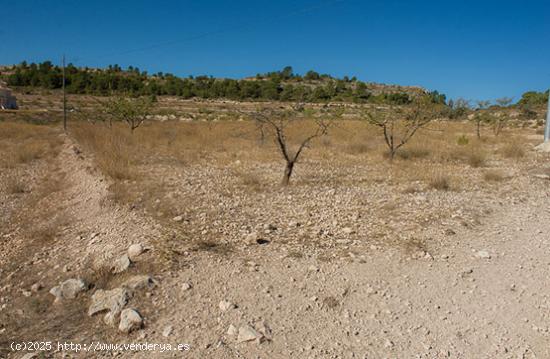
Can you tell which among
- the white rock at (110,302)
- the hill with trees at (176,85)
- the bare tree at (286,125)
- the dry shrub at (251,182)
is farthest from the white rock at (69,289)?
the hill with trees at (176,85)

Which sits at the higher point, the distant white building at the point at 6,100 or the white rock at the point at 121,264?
the distant white building at the point at 6,100

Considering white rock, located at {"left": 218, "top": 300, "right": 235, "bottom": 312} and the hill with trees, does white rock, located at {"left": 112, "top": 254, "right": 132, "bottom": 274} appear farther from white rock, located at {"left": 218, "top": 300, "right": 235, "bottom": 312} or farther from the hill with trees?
the hill with trees

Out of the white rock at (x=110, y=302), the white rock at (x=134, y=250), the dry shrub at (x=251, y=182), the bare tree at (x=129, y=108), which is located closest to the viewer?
the white rock at (x=110, y=302)

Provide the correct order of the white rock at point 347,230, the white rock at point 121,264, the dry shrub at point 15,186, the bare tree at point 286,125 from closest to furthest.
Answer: the white rock at point 121,264 < the white rock at point 347,230 < the bare tree at point 286,125 < the dry shrub at point 15,186

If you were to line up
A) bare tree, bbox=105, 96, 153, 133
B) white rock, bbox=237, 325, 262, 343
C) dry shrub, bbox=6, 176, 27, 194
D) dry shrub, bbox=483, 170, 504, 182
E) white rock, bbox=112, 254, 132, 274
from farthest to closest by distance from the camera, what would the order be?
bare tree, bbox=105, 96, 153, 133
dry shrub, bbox=483, 170, 504, 182
dry shrub, bbox=6, 176, 27, 194
white rock, bbox=112, 254, 132, 274
white rock, bbox=237, 325, 262, 343

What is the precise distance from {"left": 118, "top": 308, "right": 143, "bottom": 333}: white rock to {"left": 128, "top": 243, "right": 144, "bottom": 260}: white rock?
1.20 m

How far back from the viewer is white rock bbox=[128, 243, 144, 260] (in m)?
4.55

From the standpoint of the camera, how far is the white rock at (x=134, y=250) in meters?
4.55

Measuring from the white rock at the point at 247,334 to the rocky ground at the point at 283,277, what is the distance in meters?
0.01

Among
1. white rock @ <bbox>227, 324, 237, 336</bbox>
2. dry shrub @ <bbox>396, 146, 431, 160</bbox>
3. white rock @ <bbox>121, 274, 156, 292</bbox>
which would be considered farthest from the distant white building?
white rock @ <bbox>227, 324, 237, 336</bbox>

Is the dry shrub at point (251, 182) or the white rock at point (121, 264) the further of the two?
the dry shrub at point (251, 182)

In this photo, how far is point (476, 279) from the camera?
4164mm

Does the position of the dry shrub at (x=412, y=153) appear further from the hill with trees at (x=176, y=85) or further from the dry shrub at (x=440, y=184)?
the hill with trees at (x=176, y=85)

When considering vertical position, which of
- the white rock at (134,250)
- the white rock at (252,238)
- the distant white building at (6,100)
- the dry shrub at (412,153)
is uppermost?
the distant white building at (6,100)
